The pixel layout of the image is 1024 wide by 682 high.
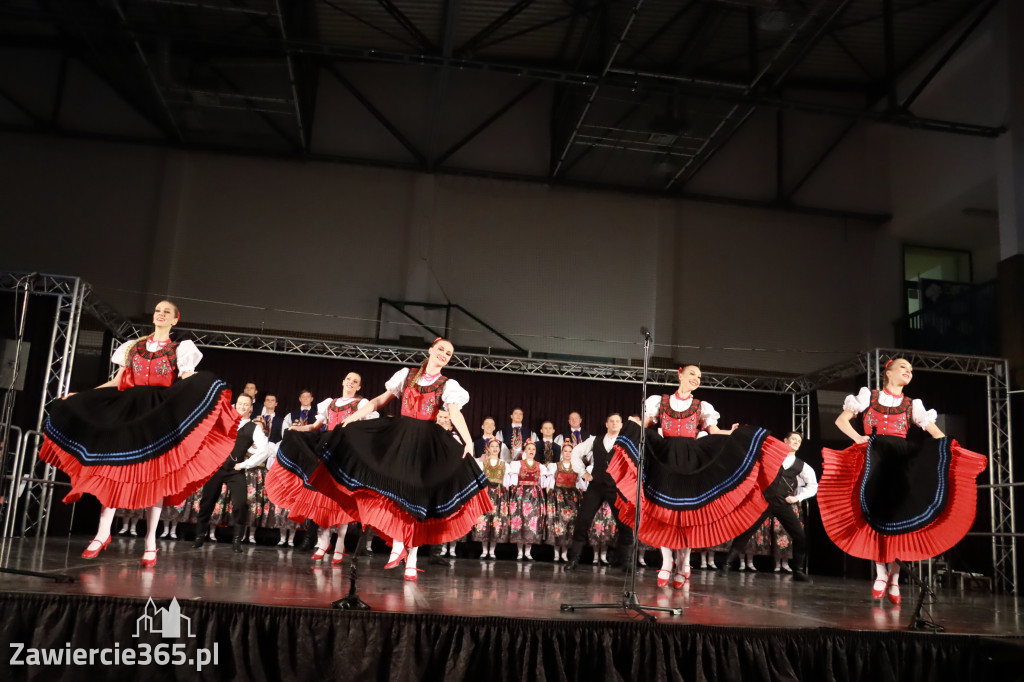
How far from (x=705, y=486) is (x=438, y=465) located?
1774 millimetres

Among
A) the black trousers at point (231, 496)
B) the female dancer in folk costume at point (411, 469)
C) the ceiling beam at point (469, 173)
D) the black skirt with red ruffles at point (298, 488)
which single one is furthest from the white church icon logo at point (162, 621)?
the ceiling beam at point (469, 173)

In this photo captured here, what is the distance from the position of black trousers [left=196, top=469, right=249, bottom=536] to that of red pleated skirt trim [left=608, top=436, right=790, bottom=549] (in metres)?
4.46

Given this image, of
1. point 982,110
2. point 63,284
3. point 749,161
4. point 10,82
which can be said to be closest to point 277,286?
point 63,284

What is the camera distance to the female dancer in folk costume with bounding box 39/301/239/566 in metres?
4.77

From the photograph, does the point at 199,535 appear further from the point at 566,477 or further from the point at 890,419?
the point at 890,419

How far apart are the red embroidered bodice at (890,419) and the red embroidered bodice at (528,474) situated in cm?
527

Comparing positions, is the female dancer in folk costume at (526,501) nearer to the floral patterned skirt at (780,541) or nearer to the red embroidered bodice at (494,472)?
the red embroidered bodice at (494,472)

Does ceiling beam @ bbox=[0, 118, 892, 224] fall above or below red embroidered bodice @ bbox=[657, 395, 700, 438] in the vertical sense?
above

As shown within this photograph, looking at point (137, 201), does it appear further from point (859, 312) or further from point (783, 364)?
point (859, 312)

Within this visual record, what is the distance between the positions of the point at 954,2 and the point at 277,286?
10.5 m

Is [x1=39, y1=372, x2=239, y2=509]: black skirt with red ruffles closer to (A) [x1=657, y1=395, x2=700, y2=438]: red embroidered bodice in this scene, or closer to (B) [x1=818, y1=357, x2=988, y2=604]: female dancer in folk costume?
(A) [x1=657, y1=395, x2=700, y2=438]: red embroidered bodice

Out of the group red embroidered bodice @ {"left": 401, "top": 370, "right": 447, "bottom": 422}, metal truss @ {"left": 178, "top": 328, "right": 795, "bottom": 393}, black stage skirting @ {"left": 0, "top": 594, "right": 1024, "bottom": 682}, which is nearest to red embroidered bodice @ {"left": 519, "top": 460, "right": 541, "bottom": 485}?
metal truss @ {"left": 178, "top": 328, "right": 795, "bottom": 393}

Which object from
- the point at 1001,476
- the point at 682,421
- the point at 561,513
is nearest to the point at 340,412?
the point at 682,421

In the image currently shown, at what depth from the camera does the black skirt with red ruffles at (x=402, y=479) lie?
4.79 metres
